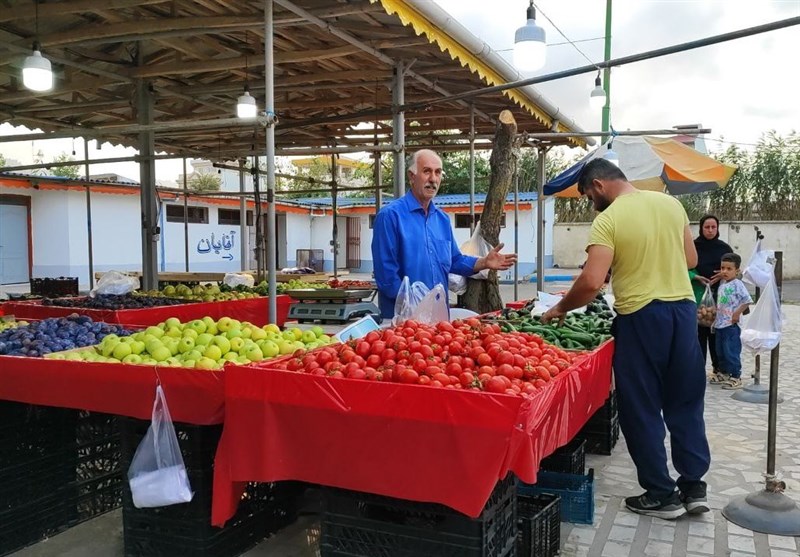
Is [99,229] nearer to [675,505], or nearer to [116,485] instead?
[116,485]

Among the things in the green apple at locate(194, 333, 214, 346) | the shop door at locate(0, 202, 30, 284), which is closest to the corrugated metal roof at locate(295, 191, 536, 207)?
the shop door at locate(0, 202, 30, 284)

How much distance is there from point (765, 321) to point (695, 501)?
1.24 m

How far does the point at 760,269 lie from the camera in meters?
4.27

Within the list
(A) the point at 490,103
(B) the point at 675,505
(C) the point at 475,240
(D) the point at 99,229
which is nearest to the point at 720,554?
(B) the point at 675,505

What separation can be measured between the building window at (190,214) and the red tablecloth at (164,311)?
686 inches

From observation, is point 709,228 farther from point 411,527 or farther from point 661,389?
point 411,527

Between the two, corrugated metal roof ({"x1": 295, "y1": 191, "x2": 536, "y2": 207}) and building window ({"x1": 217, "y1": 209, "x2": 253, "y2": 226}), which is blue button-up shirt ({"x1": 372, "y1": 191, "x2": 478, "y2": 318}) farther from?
building window ({"x1": 217, "y1": 209, "x2": 253, "y2": 226})

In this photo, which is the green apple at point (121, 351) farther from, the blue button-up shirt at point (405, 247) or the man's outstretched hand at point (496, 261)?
the man's outstretched hand at point (496, 261)

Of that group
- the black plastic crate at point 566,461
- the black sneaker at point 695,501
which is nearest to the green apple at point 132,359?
the black plastic crate at point 566,461

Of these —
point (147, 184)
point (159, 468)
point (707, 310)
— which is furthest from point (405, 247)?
point (147, 184)

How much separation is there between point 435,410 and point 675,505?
2.18 metres

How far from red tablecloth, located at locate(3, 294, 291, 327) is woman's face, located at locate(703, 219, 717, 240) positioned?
5.14 m

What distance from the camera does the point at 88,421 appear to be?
375 centimetres

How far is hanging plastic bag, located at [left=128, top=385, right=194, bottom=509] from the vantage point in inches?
114
